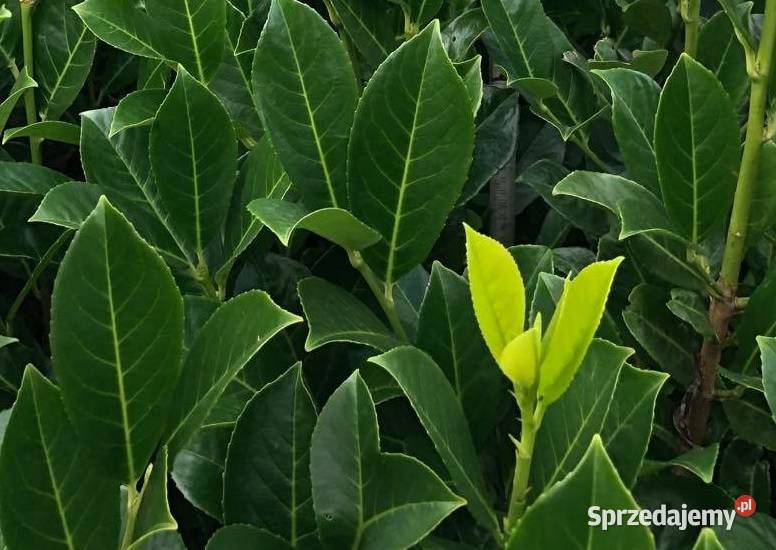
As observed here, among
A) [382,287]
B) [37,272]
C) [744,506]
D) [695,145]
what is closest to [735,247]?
[695,145]

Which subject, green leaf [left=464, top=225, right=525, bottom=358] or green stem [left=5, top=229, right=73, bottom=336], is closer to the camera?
green leaf [left=464, top=225, right=525, bottom=358]

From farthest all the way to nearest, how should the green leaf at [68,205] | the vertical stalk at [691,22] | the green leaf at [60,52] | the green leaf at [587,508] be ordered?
the green leaf at [60,52] → the vertical stalk at [691,22] → the green leaf at [68,205] → the green leaf at [587,508]

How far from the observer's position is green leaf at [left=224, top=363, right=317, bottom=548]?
784 millimetres

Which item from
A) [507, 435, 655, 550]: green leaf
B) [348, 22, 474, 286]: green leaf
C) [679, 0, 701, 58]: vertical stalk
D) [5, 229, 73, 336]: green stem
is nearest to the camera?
[507, 435, 655, 550]: green leaf

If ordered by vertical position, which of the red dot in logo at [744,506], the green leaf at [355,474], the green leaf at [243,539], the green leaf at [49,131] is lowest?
the red dot in logo at [744,506]

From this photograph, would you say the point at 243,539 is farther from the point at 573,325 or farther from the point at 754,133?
the point at 754,133

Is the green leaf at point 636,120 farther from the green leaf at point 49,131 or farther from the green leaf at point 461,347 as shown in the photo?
the green leaf at point 49,131

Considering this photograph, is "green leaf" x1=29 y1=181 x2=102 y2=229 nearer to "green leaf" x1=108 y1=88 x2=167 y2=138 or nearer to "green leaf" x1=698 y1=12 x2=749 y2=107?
"green leaf" x1=108 y1=88 x2=167 y2=138

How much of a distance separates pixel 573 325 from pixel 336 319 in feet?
1.04

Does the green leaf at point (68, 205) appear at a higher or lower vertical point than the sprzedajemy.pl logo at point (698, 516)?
higher

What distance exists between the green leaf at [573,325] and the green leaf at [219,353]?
0.65 feet

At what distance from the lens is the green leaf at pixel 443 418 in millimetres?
746

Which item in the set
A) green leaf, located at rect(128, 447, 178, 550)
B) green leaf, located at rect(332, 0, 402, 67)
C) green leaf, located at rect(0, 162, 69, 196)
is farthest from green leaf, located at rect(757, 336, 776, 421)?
green leaf, located at rect(0, 162, 69, 196)

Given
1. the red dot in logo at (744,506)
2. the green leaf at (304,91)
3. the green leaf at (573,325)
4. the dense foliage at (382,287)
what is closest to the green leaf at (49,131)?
the dense foliage at (382,287)
